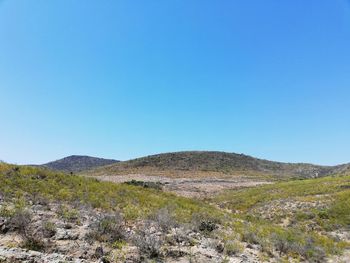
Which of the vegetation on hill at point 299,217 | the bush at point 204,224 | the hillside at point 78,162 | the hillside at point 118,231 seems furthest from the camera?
the hillside at point 78,162

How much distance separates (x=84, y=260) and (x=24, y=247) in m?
1.72

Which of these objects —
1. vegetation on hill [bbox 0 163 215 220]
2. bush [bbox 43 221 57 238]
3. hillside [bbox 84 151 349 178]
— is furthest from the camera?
hillside [bbox 84 151 349 178]

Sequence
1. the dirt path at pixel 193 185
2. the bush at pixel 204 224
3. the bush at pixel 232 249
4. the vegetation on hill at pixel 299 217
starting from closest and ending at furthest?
the bush at pixel 232 249
the bush at pixel 204 224
the vegetation on hill at pixel 299 217
the dirt path at pixel 193 185

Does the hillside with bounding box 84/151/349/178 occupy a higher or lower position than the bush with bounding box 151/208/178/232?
higher

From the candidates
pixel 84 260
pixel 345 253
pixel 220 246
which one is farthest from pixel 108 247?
pixel 345 253

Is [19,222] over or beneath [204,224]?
over

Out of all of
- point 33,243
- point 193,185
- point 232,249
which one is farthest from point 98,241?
point 193,185

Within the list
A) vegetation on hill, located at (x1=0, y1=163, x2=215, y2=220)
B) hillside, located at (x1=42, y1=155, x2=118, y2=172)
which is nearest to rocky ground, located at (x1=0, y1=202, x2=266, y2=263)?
vegetation on hill, located at (x1=0, y1=163, x2=215, y2=220)

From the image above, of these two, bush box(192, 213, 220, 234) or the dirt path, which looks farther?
the dirt path

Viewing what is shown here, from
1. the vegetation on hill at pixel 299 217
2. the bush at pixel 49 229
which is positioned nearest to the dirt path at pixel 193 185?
the vegetation on hill at pixel 299 217

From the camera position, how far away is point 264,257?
34.7 feet

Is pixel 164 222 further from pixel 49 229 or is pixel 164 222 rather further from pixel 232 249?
pixel 49 229

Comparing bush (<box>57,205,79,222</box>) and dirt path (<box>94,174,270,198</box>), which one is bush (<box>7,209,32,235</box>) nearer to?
bush (<box>57,205,79,222</box>)

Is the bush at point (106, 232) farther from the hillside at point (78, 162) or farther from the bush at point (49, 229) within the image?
the hillside at point (78, 162)
